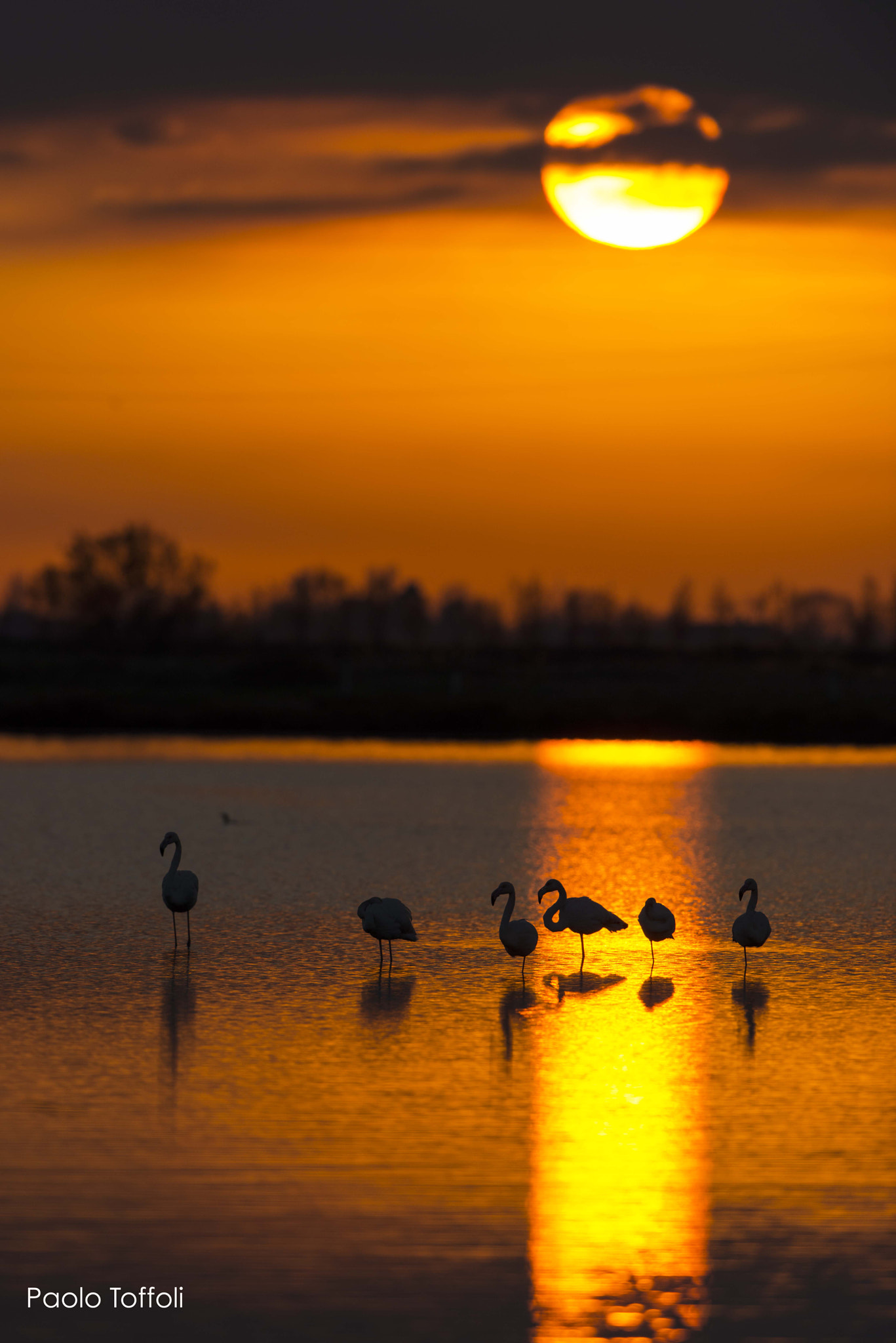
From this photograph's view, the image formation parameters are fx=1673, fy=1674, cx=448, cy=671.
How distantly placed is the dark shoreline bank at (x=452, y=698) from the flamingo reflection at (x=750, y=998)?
28.5 meters

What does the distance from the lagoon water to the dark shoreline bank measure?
2407 cm

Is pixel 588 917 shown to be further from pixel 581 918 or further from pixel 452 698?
pixel 452 698

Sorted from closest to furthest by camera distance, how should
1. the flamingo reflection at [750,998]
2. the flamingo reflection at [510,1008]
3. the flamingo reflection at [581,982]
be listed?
the flamingo reflection at [510,1008] → the flamingo reflection at [750,998] → the flamingo reflection at [581,982]

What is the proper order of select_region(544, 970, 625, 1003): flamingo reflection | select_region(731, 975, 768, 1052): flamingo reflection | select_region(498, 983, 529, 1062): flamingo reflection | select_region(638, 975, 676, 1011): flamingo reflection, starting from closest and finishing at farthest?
select_region(498, 983, 529, 1062): flamingo reflection
select_region(731, 975, 768, 1052): flamingo reflection
select_region(638, 975, 676, 1011): flamingo reflection
select_region(544, 970, 625, 1003): flamingo reflection

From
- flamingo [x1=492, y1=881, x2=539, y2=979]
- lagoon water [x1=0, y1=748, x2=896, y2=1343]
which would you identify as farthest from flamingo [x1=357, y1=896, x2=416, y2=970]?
flamingo [x1=492, y1=881, x2=539, y2=979]

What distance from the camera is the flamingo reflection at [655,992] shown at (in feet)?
35.4

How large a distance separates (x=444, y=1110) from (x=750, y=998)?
334cm

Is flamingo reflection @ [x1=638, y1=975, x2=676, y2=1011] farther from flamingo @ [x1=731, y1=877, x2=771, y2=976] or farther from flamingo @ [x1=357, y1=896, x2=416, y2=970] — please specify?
flamingo @ [x1=357, y1=896, x2=416, y2=970]

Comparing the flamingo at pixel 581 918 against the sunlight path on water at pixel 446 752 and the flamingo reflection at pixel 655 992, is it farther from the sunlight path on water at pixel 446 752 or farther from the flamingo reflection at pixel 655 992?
the sunlight path on water at pixel 446 752

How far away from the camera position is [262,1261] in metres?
6.17

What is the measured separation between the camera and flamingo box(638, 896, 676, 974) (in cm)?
1205

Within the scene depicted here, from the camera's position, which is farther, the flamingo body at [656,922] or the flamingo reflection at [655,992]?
the flamingo body at [656,922]

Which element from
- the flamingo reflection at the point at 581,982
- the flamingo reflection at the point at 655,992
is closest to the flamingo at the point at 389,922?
the flamingo reflection at the point at 581,982

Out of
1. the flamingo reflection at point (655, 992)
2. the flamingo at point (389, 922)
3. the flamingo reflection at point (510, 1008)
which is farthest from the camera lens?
the flamingo at point (389, 922)
